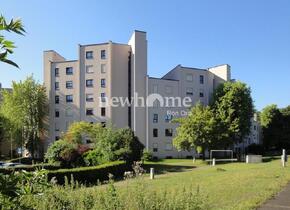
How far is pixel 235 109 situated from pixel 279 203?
54.0 meters

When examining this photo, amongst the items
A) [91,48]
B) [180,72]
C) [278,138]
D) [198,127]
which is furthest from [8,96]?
[278,138]

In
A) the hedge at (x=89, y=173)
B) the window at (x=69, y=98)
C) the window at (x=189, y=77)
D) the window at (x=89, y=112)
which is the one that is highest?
the window at (x=189, y=77)

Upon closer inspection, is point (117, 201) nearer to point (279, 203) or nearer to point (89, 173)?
point (279, 203)

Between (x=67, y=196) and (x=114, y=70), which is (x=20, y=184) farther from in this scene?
(x=114, y=70)

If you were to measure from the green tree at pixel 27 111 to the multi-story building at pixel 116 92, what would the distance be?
6.07 feet

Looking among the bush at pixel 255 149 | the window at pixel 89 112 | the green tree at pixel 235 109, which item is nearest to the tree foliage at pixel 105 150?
the green tree at pixel 235 109

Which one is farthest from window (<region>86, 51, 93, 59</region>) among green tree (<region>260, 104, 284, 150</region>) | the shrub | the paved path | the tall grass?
the tall grass

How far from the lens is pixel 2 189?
8.24 feet

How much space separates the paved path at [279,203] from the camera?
A: 31.8 ft

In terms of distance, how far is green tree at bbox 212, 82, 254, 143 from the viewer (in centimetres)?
6122

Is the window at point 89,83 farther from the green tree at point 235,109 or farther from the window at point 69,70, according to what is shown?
the green tree at point 235,109

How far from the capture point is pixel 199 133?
170ft

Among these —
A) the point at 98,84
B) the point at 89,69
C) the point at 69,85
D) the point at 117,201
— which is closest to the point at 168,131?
the point at 98,84

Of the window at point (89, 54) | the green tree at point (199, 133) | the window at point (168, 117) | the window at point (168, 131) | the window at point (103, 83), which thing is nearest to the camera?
the green tree at point (199, 133)
